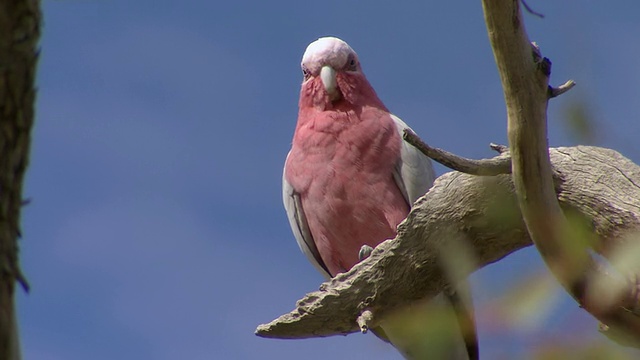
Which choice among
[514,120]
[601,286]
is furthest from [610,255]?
[514,120]

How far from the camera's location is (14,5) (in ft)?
6.26

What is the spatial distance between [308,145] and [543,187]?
3675 millimetres

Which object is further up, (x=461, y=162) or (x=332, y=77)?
(x=332, y=77)

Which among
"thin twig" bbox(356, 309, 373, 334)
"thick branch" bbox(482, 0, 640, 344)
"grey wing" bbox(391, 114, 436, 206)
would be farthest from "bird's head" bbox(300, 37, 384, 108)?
"thick branch" bbox(482, 0, 640, 344)

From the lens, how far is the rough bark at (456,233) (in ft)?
15.1

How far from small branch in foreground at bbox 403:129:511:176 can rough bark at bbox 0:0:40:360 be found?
1.87 m

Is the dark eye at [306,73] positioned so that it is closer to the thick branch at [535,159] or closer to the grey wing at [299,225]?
the grey wing at [299,225]

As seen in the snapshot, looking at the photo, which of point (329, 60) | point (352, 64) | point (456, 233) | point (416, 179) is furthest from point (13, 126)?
point (352, 64)

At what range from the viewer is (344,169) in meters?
7.11

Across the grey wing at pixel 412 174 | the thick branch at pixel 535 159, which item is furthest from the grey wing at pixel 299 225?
the thick branch at pixel 535 159

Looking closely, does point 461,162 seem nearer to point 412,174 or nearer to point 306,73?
point 412,174

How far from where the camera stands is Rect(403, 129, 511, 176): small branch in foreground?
366 centimetres

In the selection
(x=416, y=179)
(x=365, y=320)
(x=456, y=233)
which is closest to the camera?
(x=456, y=233)

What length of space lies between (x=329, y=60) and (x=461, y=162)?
3880mm
